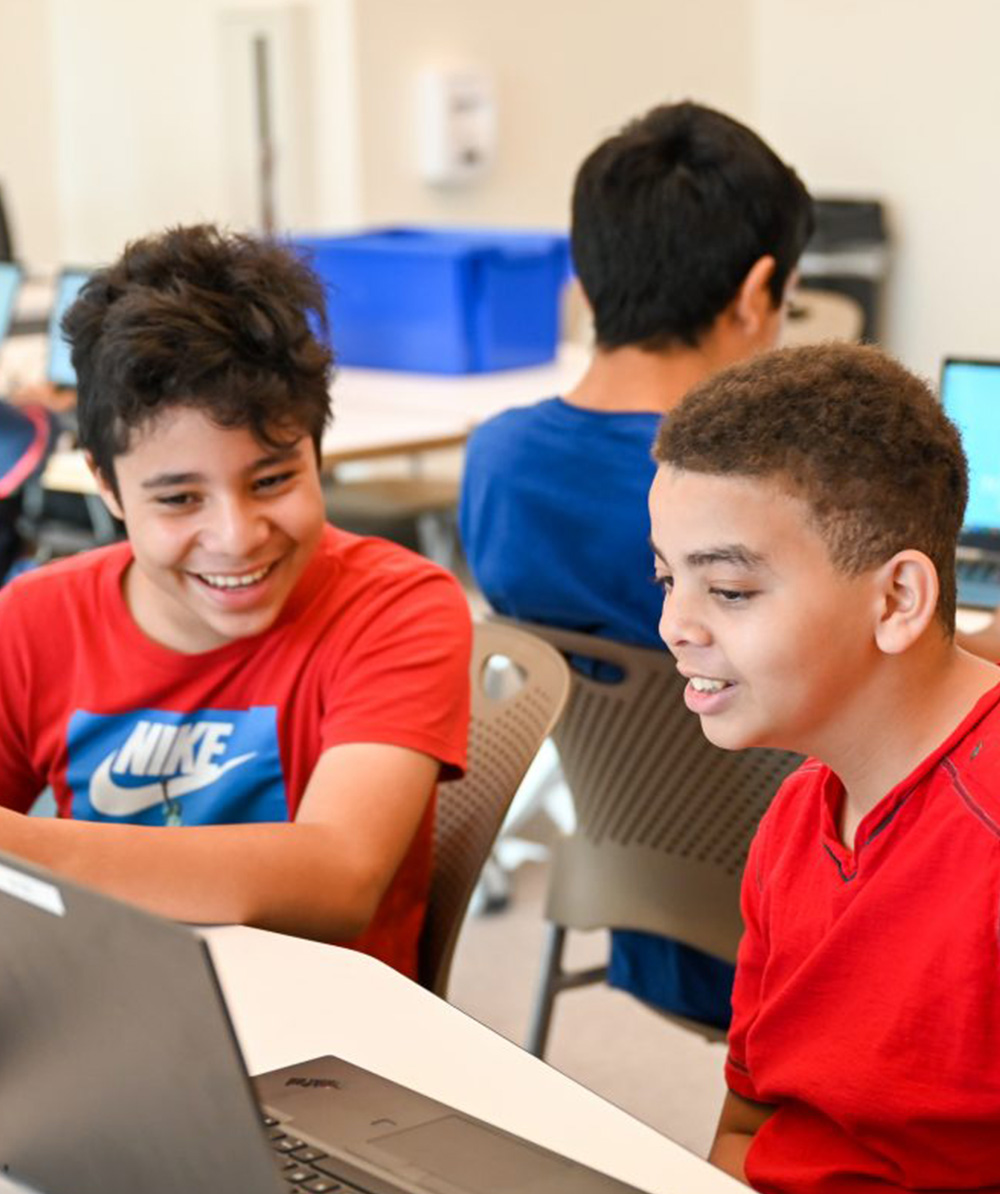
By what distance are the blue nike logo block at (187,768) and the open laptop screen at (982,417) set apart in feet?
3.80

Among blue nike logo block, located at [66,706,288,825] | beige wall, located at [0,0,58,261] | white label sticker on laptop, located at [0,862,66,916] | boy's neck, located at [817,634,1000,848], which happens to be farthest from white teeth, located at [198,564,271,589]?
beige wall, located at [0,0,58,261]

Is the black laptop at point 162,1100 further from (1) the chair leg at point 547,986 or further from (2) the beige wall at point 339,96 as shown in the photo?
(2) the beige wall at point 339,96

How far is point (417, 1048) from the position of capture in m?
1.11

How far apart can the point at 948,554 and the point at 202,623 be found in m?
0.72

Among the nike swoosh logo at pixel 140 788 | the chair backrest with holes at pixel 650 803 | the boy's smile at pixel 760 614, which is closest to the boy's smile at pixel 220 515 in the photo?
the nike swoosh logo at pixel 140 788

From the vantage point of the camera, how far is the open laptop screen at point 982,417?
2387mm

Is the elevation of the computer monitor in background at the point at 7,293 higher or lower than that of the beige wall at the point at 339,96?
lower

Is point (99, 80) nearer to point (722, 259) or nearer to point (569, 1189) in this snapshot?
point (722, 259)

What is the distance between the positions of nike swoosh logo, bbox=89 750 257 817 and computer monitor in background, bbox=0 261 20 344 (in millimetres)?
2761

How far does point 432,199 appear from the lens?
5270 millimetres

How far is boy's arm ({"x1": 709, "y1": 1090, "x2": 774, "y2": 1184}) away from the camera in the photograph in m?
1.19

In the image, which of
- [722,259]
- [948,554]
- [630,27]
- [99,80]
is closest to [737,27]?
[630,27]

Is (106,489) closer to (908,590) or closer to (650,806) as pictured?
(650,806)

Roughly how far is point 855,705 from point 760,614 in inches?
3.2
